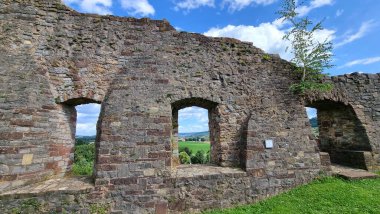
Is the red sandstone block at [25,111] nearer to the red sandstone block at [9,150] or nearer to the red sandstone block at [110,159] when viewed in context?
the red sandstone block at [9,150]

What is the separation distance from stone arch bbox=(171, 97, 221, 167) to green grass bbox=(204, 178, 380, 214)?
149 cm

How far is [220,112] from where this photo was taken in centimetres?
588

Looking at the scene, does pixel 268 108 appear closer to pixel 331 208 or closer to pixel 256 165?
pixel 256 165

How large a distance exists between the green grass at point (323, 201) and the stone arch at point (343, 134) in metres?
1.77

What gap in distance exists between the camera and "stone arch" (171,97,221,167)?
19.4 ft

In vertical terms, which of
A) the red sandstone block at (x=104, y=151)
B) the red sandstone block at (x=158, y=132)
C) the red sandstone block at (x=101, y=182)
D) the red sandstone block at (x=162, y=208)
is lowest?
the red sandstone block at (x=162, y=208)

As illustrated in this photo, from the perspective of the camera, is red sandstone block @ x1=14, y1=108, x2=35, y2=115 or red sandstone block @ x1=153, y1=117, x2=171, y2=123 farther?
red sandstone block @ x1=153, y1=117, x2=171, y2=123

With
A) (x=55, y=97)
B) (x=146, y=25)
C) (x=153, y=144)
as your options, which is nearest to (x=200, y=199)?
(x=153, y=144)

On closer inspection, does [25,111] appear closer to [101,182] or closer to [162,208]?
[101,182]

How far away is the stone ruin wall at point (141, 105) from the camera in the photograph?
15.7ft

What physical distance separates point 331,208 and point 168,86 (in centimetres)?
424

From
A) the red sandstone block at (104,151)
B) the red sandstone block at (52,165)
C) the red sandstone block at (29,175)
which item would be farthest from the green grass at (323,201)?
the red sandstone block at (29,175)

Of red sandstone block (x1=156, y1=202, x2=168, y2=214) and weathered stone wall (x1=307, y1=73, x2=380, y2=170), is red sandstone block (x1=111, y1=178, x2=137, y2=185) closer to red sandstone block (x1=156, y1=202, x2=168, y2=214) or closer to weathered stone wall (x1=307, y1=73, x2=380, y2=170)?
red sandstone block (x1=156, y1=202, x2=168, y2=214)

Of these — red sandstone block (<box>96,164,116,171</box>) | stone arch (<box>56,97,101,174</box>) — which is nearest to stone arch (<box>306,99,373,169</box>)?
A: red sandstone block (<box>96,164,116,171</box>)
